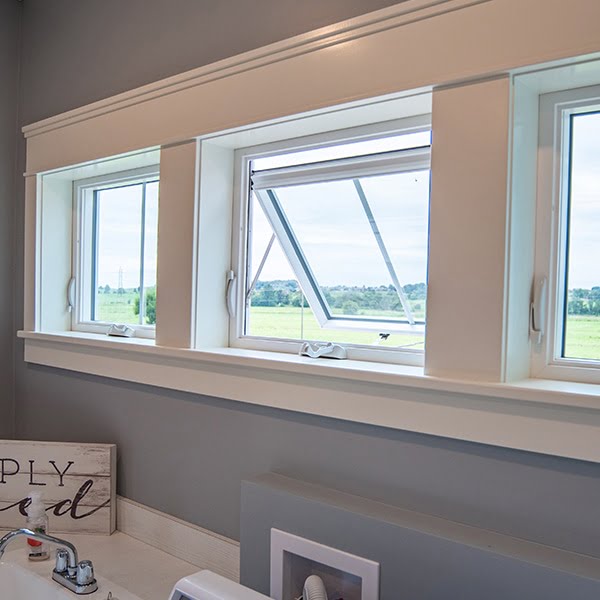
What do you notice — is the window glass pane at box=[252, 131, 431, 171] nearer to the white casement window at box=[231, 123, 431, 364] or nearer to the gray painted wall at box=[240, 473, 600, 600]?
the white casement window at box=[231, 123, 431, 364]

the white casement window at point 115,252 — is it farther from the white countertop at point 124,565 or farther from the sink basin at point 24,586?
the sink basin at point 24,586

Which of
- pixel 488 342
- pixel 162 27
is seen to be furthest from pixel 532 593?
pixel 162 27

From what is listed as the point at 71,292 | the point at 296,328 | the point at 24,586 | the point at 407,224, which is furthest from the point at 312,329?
the point at 71,292

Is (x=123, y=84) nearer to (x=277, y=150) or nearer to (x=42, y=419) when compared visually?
(x=277, y=150)

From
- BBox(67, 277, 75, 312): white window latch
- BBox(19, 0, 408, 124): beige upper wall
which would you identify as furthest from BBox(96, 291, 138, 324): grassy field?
BBox(19, 0, 408, 124): beige upper wall

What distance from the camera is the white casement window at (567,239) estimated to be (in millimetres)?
1312

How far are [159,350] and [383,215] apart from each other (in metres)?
0.79

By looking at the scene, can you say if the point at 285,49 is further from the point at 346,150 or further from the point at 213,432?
the point at 213,432

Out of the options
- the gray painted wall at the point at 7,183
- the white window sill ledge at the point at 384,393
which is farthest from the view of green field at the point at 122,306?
the gray painted wall at the point at 7,183

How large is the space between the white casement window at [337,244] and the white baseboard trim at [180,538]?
58 cm

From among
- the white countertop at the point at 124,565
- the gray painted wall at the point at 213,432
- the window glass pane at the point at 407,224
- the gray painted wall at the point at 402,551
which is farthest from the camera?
the white countertop at the point at 124,565

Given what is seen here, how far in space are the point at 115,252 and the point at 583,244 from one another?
1.79m

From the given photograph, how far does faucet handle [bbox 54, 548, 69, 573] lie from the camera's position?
1.77m

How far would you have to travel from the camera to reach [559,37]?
1158 mm
